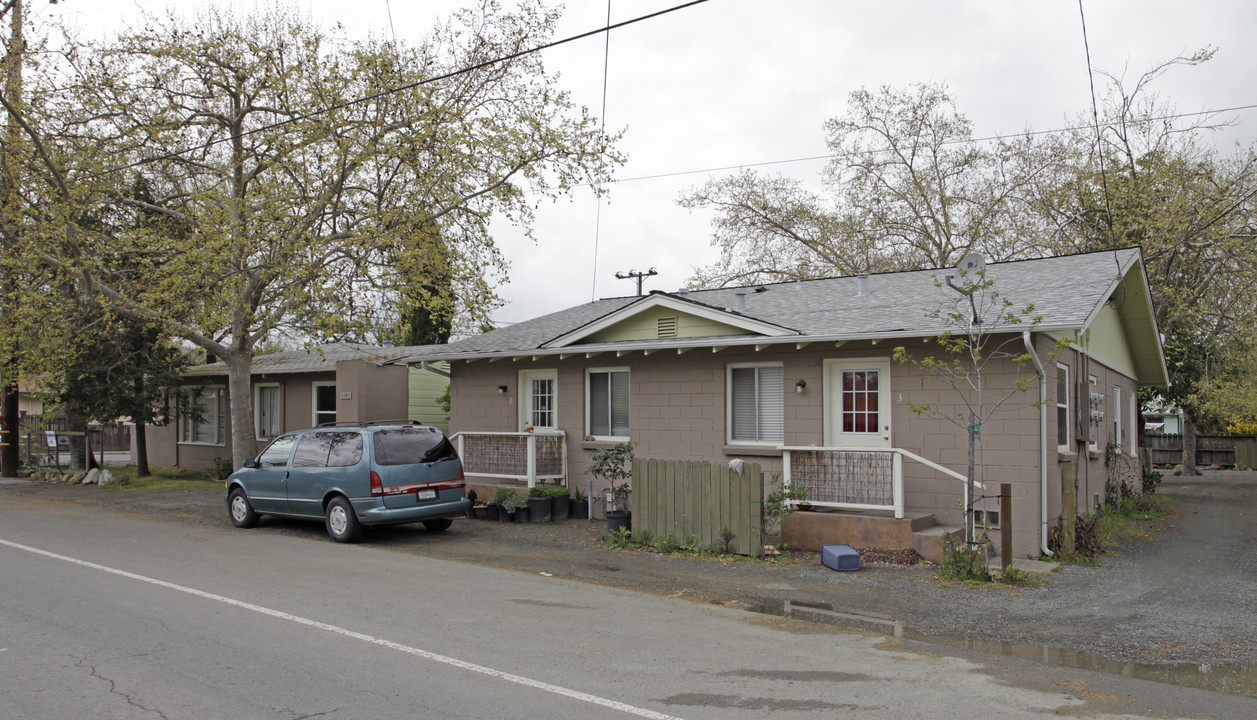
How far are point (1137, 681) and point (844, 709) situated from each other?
245 cm

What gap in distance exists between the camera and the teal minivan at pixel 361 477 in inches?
469

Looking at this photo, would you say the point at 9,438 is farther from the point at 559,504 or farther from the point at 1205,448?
the point at 1205,448

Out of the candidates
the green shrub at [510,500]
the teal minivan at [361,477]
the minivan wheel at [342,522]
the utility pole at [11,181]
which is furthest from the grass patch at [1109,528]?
the utility pole at [11,181]

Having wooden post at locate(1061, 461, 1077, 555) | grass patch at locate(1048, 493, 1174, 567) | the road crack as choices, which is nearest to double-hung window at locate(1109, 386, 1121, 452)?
grass patch at locate(1048, 493, 1174, 567)

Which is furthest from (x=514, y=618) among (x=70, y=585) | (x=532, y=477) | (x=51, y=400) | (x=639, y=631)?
(x=51, y=400)

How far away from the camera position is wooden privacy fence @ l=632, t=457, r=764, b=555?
10898 millimetres

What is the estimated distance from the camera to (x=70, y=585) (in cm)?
877

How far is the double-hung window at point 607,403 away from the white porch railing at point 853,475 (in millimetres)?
3958

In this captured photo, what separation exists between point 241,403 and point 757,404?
11.0 meters

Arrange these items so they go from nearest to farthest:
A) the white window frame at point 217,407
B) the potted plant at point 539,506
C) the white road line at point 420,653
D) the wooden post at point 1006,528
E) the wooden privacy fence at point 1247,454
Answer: the white road line at point 420,653 < the wooden post at point 1006,528 < the potted plant at point 539,506 < the white window frame at point 217,407 < the wooden privacy fence at point 1247,454

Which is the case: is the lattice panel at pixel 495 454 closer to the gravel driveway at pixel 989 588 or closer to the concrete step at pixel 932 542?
the gravel driveway at pixel 989 588

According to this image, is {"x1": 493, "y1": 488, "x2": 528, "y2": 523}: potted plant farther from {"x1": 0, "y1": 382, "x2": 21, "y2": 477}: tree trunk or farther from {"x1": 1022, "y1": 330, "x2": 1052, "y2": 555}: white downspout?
{"x1": 0, "y1": 382, "x2": 21, "y2": 477}: tree trunk

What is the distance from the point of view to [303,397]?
2269 centimetres

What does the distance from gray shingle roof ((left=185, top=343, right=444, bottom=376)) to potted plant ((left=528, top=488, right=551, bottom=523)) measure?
7256 millimetres
